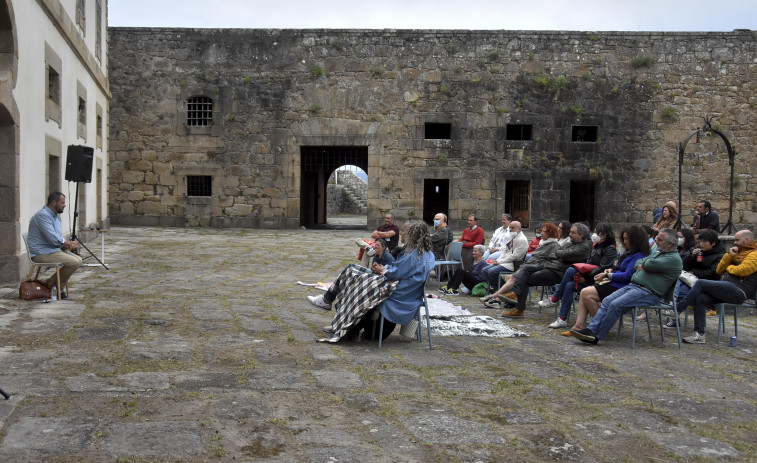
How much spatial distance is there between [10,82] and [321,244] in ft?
26.9

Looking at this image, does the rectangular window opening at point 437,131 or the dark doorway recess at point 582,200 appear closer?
the rectangular window opening at point 437,131

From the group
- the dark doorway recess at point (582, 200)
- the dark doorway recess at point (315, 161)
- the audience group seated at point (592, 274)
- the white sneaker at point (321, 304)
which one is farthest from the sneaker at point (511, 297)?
the dark doorway recess at point (582, 200)

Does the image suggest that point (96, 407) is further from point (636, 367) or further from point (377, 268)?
point (636, 367)

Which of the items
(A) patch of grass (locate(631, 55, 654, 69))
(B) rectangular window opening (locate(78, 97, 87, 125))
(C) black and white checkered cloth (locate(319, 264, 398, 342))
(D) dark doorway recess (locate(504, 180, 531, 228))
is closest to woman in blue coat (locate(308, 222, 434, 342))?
(C) black and white checkered cloth (locate(319, 264, 398, 342))

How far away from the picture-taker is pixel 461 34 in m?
19.6

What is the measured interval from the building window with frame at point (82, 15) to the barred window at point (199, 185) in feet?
21.2

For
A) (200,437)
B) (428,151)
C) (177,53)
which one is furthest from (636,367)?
(177,53)

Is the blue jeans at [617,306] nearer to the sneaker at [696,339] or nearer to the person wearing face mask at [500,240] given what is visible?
the sneaker at [696,339]

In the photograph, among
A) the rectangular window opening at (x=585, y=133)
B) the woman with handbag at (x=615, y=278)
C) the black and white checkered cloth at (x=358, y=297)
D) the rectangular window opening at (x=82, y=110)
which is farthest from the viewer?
the rectangular window opening at (x=585, y=133)

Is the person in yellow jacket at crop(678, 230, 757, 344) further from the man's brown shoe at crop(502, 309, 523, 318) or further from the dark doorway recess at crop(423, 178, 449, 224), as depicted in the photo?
the dark doorway recess at crop(423, 178, 449, 224)

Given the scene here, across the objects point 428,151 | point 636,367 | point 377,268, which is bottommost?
point 636,367

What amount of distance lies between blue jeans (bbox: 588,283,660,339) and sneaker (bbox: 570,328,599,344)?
3cm

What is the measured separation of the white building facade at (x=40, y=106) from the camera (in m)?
8.74

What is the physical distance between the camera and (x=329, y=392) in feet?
15.2
